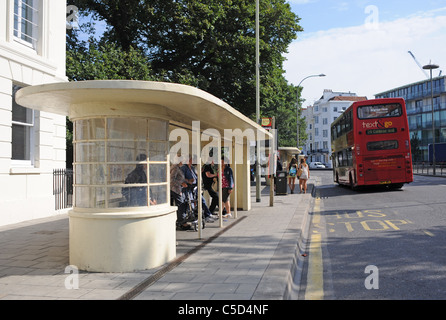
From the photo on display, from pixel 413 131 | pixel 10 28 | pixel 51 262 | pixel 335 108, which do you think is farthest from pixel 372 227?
pixel 335 108

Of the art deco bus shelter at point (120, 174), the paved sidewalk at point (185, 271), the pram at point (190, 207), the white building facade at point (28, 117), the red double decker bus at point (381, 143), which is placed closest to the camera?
the paved sidewalk at point (185, 271)

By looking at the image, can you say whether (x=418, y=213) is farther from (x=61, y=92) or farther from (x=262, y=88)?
(x=262, y=88)

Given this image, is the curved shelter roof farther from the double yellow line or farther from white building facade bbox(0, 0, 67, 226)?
white building facade bbox(0, 0, 67, 226)

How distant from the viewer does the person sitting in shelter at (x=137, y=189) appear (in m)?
5.46

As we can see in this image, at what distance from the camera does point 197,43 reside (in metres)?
20.6

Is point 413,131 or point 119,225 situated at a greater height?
point 413,131

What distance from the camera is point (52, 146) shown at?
12227 mm

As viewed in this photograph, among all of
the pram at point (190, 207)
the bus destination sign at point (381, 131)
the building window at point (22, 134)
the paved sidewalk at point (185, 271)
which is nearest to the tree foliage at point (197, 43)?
the bus destination sign at point (381, 131)

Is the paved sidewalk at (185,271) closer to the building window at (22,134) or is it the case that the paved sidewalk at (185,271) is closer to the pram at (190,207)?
the pram at (190,207)

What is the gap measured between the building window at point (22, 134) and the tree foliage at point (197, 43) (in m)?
6.82

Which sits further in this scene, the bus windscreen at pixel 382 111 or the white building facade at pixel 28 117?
the bus windscreen at pixel 382 111

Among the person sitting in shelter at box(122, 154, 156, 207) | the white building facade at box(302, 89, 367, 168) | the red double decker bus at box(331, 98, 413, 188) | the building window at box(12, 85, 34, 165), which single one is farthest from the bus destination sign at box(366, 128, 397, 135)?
the white building facade at box(302, 89, 367, 168)
